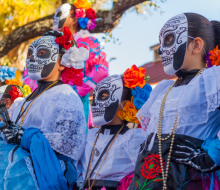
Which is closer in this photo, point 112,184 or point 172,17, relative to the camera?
point 172,17

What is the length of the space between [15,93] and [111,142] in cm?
218

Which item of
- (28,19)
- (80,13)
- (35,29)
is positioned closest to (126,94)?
(80,13)

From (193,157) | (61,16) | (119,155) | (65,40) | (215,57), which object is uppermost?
(61,16)

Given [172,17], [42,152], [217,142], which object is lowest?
[42,152]

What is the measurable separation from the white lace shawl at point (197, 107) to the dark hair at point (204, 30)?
361mm

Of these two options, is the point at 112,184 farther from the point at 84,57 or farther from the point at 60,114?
the point at 84,57

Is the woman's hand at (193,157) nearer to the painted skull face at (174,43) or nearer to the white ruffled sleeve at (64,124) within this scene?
the painted skull face at (174,43)

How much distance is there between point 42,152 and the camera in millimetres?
2404

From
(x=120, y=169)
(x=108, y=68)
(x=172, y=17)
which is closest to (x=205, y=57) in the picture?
(x=172, y=17)

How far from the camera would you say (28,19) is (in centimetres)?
717

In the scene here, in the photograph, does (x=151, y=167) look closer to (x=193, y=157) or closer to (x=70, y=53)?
(x=193, y=157)

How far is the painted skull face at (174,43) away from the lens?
211 centimetres

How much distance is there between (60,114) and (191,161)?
1.31 metres

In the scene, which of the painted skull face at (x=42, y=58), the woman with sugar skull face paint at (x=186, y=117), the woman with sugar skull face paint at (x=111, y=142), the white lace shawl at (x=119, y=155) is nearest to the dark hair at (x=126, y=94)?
the woman with sugar skull face paint at (x=111, y=142)
